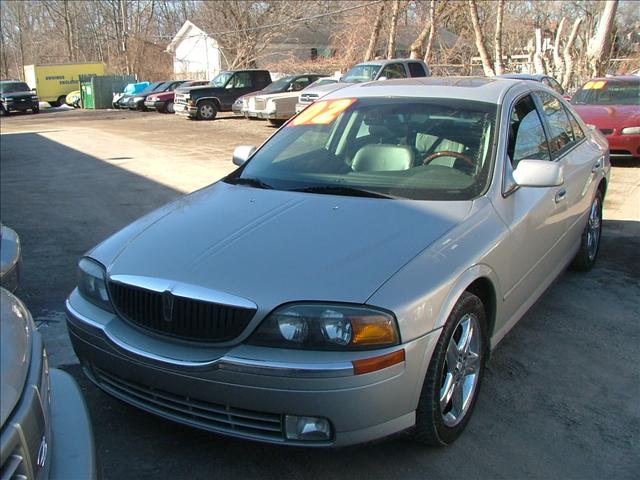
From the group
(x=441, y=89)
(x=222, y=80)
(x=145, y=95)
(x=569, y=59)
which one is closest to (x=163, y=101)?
(x=145, y=95)

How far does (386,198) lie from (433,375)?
108 centimetres

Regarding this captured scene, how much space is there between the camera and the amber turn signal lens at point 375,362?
2.35m

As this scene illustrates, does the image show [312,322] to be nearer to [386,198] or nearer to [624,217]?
[386,198]

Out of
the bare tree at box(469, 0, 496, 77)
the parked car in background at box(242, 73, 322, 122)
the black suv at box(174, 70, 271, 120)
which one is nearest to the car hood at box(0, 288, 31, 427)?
the parked car in background at box(242, 73, 322, 122)

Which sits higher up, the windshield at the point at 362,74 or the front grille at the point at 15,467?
the windshield at the point at 362,74

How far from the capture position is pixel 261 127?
2073cm

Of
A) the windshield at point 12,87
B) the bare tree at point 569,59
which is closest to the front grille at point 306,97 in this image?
the bare tree at point 569,59

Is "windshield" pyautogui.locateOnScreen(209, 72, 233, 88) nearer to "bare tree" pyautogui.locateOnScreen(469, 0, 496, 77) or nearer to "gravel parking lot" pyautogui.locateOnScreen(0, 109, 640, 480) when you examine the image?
"bare tree" pyautogui.locateOnScreen(469, 0, 496, 77)

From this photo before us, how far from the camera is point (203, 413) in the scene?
2.57 meters

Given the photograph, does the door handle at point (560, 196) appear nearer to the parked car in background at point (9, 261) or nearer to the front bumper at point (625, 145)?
the parked car in background at point (9, 261)

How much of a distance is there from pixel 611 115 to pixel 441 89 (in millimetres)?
7929

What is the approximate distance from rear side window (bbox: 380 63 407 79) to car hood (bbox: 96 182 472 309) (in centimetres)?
1437

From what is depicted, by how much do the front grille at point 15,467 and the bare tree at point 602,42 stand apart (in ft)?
76.9

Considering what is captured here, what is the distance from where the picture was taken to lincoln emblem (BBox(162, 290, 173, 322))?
2.57 metres
